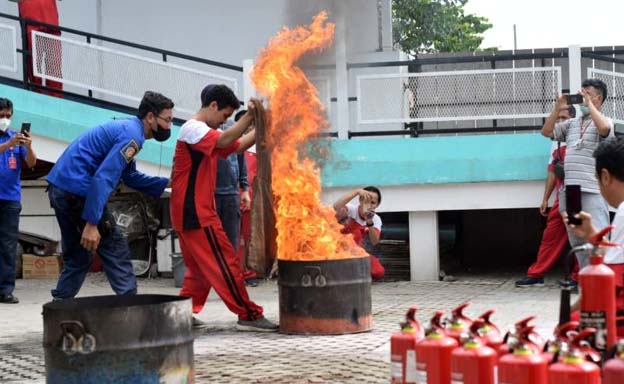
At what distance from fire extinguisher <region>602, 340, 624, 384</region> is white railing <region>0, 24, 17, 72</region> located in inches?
443

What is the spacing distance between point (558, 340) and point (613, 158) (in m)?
1.21

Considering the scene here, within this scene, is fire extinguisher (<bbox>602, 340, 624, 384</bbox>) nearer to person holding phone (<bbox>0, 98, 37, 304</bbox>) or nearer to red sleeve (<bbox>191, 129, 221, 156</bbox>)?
red sleeve (<bbox>191, 129, 221, 156</bbox>)

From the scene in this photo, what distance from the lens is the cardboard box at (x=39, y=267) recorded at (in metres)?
14.1

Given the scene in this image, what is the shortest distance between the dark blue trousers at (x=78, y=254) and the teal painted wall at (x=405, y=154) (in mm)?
4334

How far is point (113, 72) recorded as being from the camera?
1413 cm

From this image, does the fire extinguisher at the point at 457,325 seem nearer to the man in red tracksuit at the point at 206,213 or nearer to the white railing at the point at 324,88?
the man in red tracksuit at the point at 206,213

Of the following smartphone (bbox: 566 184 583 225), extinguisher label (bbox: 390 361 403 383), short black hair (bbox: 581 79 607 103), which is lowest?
extinguisher label (bbox: 390 361 403 383)

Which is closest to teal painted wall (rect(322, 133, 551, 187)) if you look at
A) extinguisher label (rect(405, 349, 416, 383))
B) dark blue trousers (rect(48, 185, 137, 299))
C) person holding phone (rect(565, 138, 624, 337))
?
dark blue trousers (rect(48, 185, 137, 299))

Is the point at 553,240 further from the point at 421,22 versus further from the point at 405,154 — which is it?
the point at 421,22

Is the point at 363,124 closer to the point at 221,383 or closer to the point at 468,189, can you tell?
the point at 468,189

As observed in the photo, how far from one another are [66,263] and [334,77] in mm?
5081

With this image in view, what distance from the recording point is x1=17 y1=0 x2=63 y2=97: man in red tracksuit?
552 inches

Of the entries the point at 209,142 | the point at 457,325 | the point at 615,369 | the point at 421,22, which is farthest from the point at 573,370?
the point at 421,22

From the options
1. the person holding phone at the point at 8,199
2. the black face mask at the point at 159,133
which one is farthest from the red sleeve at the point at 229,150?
the person holding phone at the point at 8,199
